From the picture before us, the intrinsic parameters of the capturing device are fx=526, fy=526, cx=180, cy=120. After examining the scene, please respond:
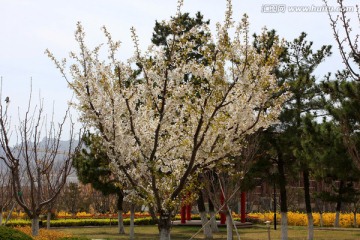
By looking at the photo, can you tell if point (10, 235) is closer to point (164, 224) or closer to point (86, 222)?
point (164, 224)

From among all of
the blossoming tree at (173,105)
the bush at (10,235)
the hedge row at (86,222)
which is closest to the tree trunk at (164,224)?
the blossoming tree at (173,105)

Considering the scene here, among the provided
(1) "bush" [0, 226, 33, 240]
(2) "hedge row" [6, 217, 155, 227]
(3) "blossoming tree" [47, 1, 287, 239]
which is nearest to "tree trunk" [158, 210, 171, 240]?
(3) "blossoming tree" [47, 1, 287, 239]

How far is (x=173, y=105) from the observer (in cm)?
941

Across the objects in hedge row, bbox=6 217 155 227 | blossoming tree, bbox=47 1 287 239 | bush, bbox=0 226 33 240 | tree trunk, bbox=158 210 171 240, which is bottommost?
hedge row, bbox=6 217 155 227

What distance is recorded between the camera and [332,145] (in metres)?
16.2

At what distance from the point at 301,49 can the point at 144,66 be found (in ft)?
52.4

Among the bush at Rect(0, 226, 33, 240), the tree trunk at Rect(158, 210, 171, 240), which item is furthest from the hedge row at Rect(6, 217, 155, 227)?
the tree trunk at Rect(158, 210, 171, 240)

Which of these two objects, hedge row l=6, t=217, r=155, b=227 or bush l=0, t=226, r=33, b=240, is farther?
hedge row l=6, t=217, r=155, b=227

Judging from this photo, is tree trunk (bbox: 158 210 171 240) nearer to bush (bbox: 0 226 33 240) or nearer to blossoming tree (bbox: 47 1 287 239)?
blossoming tree (bbox: 47 1 287 239)

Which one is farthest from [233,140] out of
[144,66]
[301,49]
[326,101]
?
[301,49]

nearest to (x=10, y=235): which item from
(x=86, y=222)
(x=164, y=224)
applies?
(x=164, y=224)

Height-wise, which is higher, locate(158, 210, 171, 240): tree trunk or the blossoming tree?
the blossoming tree

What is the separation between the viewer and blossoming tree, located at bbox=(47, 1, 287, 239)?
9.00 metres

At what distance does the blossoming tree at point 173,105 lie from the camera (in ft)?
29.5
